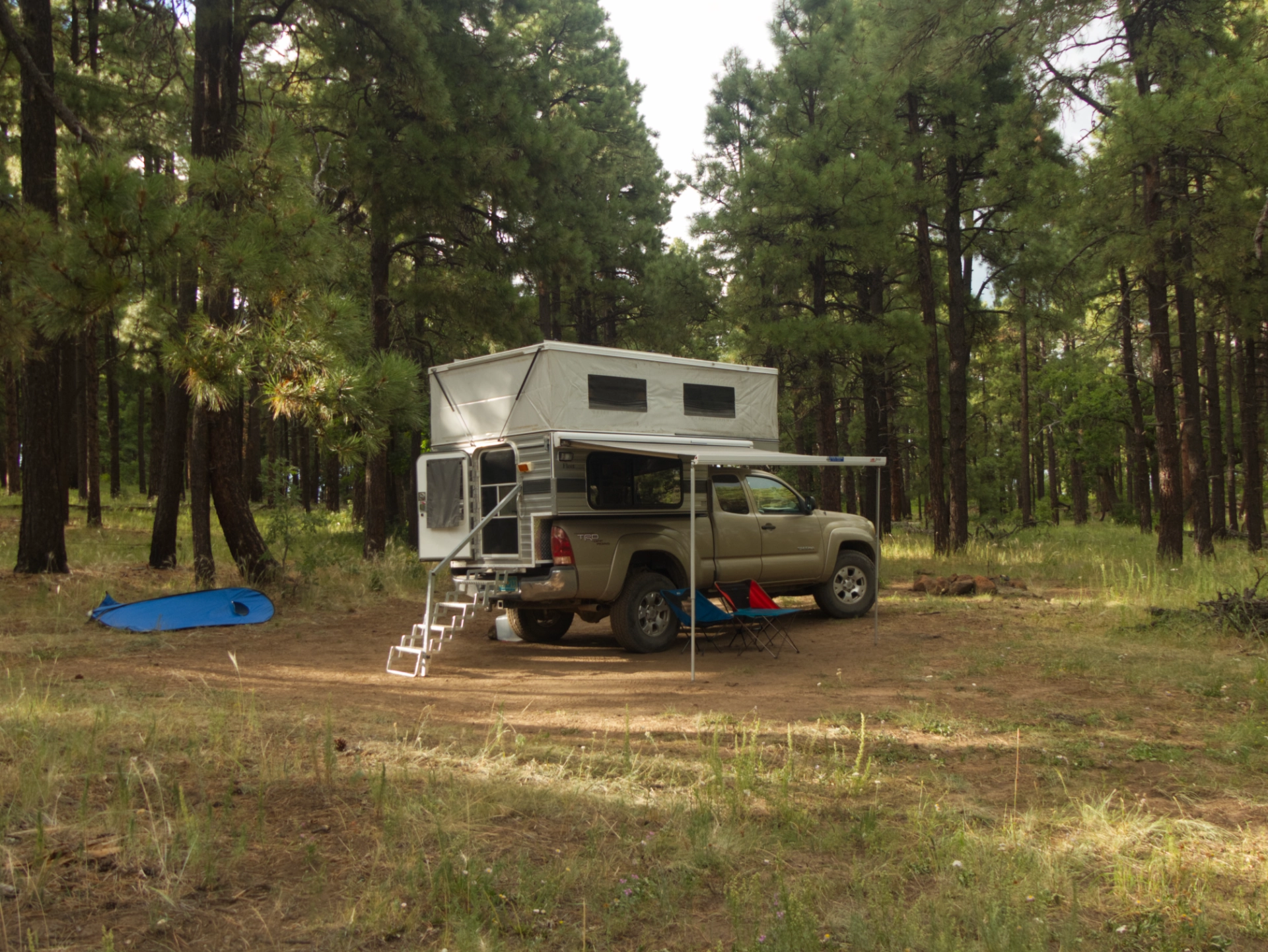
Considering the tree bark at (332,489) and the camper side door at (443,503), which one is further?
the tree bark at (332,489)

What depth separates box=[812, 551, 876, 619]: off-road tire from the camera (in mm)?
11562

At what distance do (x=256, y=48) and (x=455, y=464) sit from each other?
9.73 meters

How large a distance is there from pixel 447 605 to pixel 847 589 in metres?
5.10

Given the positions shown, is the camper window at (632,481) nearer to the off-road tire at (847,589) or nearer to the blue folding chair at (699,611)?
the blue folding chair at (699,611)

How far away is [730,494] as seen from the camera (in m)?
10.6

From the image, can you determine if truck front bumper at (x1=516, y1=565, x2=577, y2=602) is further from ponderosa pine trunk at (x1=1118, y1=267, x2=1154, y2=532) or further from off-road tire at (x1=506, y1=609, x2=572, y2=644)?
ponderosa pine trunk at (x1=1118, y1=267, x2=1154, y2=532)

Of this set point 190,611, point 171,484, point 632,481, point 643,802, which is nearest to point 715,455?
point 632,481

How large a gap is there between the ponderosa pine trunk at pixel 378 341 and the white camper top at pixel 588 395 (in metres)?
5.65

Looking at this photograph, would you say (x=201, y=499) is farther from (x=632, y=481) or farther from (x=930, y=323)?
(x=930, y=323)

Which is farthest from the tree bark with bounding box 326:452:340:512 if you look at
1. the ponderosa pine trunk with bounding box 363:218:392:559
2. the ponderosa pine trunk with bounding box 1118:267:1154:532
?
the ponderosa pine trunk with bounding box 1118:267:1154:532

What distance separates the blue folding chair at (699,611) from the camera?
926cm

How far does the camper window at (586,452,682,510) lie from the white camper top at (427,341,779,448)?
1.36 feet

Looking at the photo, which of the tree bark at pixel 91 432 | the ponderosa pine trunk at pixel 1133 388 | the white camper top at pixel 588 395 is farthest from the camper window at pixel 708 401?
the tree bark at pixel 91 432

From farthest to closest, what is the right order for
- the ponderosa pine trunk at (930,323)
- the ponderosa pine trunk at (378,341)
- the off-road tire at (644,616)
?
the ponderosa pine trunk at (930,323) → the ponderosa pine trunk at (378,341) → the off-road tire at (644,616)
